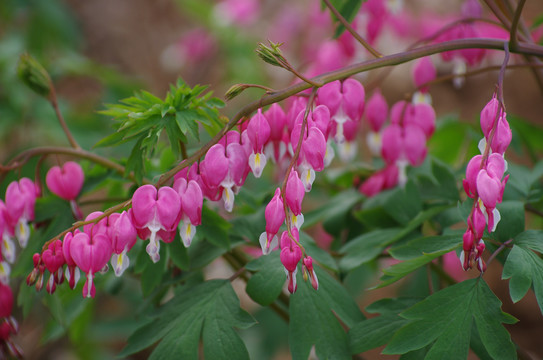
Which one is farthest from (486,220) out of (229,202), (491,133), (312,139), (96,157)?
(96,157)

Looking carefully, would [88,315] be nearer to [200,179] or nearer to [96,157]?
[96,157]

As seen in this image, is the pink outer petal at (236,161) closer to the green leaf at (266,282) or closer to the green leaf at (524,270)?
the green leaf at (266,282)

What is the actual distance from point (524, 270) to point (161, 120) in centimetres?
60

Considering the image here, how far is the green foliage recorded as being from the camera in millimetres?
844

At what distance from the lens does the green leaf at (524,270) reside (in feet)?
2.58

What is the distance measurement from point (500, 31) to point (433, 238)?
3.68 ft

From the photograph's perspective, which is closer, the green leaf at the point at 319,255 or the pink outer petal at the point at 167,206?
the pink outer petal at the point at 167,206

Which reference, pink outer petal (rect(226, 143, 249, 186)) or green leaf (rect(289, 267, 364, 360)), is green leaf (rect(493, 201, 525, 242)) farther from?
pink outer petal (rect(226, 143, 249, 186))

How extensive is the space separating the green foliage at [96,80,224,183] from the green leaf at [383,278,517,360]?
442 millimetres

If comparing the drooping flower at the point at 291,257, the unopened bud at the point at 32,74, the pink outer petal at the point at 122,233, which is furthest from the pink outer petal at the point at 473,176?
the unopened bud at the point at 32,74

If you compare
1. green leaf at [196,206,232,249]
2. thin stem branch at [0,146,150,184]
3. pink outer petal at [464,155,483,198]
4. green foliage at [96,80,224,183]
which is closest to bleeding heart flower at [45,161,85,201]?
thin stem branch at [0,146,150,184]

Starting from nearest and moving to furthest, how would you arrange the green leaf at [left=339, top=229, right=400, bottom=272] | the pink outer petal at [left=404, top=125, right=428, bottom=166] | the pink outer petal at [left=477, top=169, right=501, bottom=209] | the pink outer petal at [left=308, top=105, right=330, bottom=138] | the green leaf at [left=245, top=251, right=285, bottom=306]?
the pink outer petal at [left=477, top=169, right=501, bottom=209]
the pink outer petal at [left=308, top=105, right=330, bottom=138]
the green leaf at [left=245, top=251, right=285, bottom=306]
the green leaf at [left=339, top=229, right=400, bottom=272]
the pink outer petal at [left=404, top=125, right=428, bottom=166]

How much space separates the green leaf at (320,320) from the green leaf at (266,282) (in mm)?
35

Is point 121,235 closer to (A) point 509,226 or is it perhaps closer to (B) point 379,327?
(B) point 379,327
